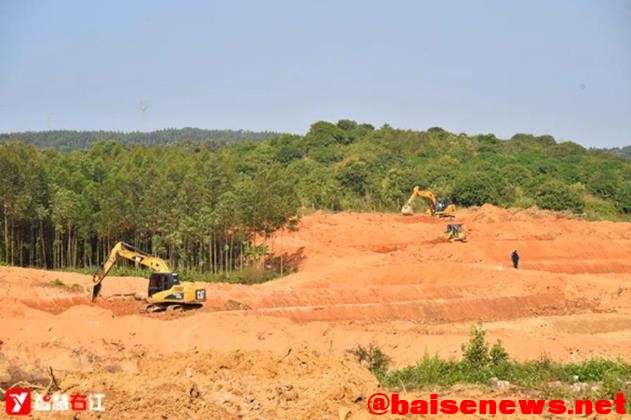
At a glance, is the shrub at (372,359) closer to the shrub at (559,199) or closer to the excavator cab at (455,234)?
the excavator cab at (455,234)

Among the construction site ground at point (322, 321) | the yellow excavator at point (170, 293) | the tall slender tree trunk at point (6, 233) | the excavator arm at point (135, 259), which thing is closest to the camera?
the construction site ground at point (322, 321)

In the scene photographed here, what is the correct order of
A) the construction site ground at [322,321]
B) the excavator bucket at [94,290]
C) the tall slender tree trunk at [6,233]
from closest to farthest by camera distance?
→ the construction site ground at [322,321] → the excavator bucket at [94,290] → the tall slender tree trunk at [6,233]

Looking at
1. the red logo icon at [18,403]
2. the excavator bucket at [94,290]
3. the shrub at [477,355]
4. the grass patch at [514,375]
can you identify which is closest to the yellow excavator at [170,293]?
the excavator bucket at [94,290]

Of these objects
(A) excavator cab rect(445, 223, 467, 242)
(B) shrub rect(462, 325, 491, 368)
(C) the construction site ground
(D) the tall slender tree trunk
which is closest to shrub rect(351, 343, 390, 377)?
(C) the construction site ground

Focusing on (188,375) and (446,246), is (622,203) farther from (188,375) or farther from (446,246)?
(188,375)

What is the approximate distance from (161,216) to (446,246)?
16.3 metres

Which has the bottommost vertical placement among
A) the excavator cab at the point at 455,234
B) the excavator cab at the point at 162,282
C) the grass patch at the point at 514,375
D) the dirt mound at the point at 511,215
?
the grass patch at the point at 514,375

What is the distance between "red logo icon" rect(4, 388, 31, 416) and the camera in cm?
1311

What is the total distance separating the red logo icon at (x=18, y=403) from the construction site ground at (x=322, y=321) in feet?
1.45

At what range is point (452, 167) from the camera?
273 ft

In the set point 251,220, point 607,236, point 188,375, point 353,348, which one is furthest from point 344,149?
point 188,375

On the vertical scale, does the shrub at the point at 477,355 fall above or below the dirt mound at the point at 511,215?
below

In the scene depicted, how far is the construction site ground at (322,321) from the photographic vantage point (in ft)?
45.7

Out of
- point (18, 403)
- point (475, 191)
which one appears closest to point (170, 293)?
point (18, 403)
